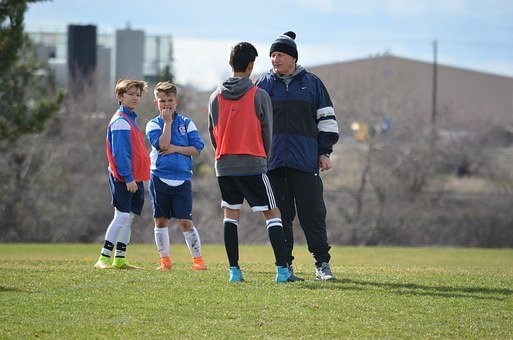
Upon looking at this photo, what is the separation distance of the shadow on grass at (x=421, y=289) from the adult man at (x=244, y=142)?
47 cm

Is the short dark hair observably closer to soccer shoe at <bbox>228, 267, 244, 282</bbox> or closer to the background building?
soccer shoe at <bbox>228, 267, 244, 282</bbox>

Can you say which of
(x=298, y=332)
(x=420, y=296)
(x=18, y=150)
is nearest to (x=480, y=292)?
(x=420, y=296)

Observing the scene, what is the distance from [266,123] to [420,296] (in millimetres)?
1930

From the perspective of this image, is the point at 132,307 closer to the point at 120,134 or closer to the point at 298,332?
the point at 298,332

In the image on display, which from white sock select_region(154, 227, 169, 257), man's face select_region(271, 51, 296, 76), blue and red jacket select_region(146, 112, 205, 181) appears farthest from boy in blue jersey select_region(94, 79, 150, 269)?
man's face select_region(271, 51, 296, 76)

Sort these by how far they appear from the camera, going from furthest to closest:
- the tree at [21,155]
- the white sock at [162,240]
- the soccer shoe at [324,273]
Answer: the tree at [21,155] → the white sock at [162,240] → the soccer shoe at [324,273]

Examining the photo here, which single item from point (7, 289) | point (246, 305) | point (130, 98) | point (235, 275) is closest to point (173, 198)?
point (130, 98)

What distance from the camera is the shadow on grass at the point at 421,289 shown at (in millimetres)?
9938

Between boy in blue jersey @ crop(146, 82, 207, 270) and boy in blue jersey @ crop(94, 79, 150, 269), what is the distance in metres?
0.15

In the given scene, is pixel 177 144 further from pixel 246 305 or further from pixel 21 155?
pixel 21 155

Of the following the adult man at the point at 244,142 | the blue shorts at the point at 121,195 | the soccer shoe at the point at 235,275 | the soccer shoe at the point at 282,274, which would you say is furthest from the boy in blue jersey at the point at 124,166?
the soccer shoe at the point at 282,274

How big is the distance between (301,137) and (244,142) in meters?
0.67

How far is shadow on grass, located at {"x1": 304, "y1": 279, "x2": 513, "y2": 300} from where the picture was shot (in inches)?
391

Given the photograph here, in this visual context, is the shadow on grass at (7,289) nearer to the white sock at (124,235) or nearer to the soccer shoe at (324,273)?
the white sock at (124,235)
